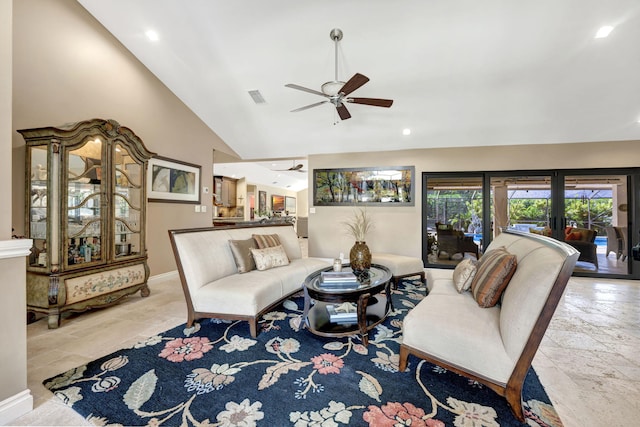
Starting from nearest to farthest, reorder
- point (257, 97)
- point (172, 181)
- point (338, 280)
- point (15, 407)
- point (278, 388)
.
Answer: point (15, 407) < point (278, 388) < point (338, 280) < point (257, 97) < point (172, 181)

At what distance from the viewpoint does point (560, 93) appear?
3.78 meters

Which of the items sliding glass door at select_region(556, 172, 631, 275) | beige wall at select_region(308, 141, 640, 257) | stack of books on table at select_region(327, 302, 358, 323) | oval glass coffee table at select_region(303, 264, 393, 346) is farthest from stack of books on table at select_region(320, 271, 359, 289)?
sliding glass door at select_region(556, 172, 631, 275)

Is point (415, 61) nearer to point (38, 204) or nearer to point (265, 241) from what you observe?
point (265, 241)

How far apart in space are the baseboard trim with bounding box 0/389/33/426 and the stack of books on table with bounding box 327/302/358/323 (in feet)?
6.66

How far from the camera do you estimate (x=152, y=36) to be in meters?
3.64

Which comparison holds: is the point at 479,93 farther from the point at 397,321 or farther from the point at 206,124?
the point at 206,124

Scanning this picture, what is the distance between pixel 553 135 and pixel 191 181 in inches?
251

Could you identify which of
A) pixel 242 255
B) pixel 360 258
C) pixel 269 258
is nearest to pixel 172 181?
pixel 242 255

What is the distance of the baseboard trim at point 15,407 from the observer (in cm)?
143

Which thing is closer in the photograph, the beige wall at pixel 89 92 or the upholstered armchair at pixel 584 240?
the beige wall at pixel 89 92

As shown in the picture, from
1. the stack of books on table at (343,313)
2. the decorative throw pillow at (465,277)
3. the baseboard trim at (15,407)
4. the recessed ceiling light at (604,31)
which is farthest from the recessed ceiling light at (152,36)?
the recessed ceiling light at (604,31)

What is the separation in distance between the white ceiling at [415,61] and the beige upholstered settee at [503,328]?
250cm

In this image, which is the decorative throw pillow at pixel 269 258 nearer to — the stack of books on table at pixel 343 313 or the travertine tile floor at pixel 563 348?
the stack of books on table at pixel 343 313

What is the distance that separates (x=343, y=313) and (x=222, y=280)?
4.17 feet
